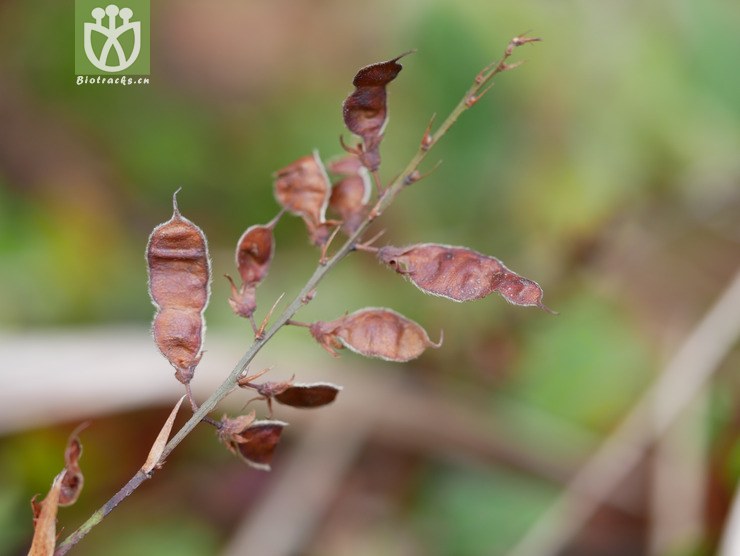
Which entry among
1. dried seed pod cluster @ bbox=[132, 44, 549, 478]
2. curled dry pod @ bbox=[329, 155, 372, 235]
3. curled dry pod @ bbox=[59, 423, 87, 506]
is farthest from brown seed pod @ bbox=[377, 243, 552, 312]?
curled dry pod @ bbox=[59, 423, 87, 506]

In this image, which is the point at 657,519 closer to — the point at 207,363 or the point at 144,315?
the point at 207,363

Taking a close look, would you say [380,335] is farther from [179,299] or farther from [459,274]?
[179,299]

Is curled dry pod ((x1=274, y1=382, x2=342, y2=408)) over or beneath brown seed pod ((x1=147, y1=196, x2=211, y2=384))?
beneath

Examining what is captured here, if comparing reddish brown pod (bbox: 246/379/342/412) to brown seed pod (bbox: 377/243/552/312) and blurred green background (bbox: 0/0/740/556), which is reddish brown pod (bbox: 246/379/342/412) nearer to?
brown seed pod (bbox: 377/243/552/312)

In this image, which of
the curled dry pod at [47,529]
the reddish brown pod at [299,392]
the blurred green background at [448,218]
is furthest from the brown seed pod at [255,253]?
the blurred green background at [448,218]

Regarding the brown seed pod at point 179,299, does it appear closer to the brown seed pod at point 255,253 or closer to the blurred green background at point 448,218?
the brown seed pod at point 255,253
